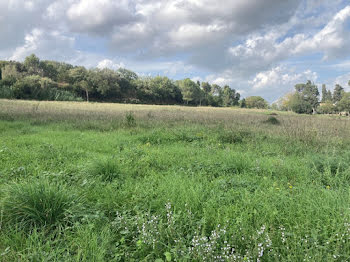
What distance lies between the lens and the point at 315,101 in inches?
3029

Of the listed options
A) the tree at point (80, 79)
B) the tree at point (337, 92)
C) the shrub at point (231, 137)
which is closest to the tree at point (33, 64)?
the tree at point (80, 79)

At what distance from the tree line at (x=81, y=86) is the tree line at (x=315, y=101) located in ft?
120

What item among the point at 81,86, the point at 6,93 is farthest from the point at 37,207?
the point at 81,86

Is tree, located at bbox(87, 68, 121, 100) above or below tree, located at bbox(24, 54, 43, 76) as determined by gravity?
below

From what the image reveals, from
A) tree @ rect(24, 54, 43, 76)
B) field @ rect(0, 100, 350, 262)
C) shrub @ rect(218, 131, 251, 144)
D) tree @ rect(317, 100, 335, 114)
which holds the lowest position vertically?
field @ rect(0, 100, 350, 262)

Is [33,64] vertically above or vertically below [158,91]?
above

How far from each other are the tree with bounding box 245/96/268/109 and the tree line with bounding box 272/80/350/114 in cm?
1816

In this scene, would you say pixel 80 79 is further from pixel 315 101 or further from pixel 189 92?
pixel 315 101

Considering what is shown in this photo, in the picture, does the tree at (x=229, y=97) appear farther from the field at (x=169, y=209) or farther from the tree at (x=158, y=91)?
the field at (x=169, y=209)

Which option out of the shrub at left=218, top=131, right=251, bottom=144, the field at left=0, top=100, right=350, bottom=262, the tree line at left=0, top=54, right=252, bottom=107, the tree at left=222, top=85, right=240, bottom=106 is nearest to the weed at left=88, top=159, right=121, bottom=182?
the field at left=0, top=100, right=350, bottom=262

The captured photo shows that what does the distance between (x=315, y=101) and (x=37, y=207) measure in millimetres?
95145

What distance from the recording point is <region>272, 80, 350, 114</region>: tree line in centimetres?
6369

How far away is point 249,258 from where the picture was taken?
193cm

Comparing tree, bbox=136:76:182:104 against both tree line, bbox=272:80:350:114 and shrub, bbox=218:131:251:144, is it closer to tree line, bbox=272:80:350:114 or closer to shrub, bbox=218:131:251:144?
tree line, bbox=272:80:350:114
